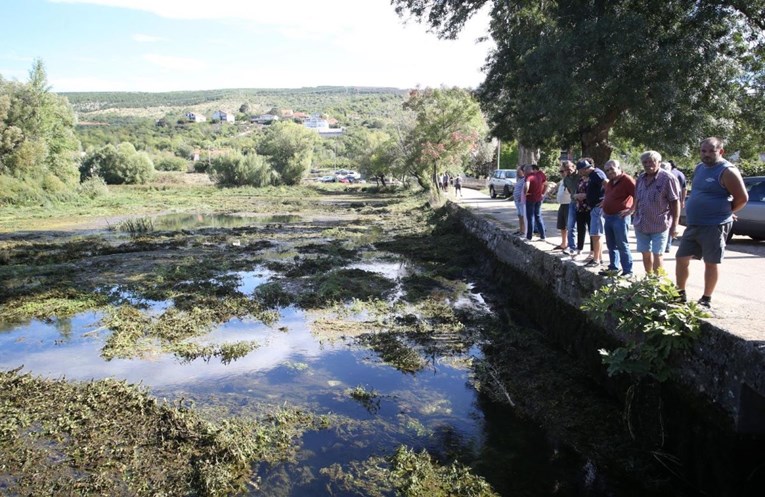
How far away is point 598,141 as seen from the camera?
1511 cm

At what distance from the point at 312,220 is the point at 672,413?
23.1 meters

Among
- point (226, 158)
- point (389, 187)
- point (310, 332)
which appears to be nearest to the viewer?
point (310, 332)

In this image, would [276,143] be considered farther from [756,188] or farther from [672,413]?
[672,413]

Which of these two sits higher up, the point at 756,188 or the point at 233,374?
the point at 756,188

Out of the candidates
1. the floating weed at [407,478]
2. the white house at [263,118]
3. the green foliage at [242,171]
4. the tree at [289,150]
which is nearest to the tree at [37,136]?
the green foliage at [242,171]

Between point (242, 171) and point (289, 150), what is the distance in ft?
24.8

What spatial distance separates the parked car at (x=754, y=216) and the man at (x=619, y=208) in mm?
5575

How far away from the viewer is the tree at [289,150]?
5956 cm

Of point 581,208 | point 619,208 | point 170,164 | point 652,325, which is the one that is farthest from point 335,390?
point 170,164

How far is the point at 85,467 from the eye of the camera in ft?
15.2

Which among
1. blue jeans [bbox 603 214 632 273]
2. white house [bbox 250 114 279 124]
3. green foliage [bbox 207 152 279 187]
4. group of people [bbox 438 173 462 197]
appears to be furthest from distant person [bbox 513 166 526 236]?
white house [bbox 250 114 279 124]

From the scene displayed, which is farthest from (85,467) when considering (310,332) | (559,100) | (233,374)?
(559,100)

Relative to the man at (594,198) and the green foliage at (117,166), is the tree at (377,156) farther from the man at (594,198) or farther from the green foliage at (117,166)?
the man at (594,198)

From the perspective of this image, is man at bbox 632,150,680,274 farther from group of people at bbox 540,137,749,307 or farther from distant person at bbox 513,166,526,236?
distant person at bbox 513,166,526,236
